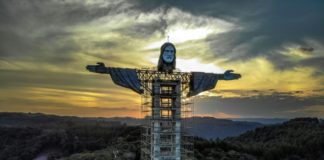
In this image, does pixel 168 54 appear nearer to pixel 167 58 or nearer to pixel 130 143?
pixel 167 58

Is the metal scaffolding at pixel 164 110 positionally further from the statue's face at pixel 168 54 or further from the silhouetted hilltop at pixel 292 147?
the silhouetted hilltop at pixel 292 147

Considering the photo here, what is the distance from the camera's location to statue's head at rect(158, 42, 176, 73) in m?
25.8

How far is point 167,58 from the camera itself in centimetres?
2583

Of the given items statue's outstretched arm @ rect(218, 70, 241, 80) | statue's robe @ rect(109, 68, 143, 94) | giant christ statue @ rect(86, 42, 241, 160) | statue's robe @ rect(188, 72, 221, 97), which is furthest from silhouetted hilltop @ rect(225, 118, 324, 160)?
Answer: statue's robe @ rect(109, 68, 143, 94)

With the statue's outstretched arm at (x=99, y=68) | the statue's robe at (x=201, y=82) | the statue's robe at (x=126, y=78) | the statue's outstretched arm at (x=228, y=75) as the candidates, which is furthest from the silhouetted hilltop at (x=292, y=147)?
the statue's outstretched arm at (x=99, y=68)

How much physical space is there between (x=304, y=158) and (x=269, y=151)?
5053mm

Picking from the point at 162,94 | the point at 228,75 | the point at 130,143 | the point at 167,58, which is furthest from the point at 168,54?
the point at 130,143

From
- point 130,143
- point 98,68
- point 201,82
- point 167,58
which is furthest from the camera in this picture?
point 130,143

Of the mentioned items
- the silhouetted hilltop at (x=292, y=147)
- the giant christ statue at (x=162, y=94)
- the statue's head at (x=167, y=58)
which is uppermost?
the statue's head at (x=167, y=58)

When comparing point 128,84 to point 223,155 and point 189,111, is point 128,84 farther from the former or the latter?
point 223,155

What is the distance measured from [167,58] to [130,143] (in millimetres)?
27994

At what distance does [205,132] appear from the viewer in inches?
4781

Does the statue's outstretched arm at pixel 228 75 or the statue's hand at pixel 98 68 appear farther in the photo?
the statue's outstretched arm at pixel 228 75

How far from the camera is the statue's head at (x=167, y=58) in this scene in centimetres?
2581
